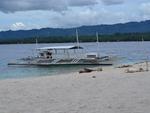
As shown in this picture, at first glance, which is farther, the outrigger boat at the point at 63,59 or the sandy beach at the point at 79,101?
the outrigger boat at the point at 63,59

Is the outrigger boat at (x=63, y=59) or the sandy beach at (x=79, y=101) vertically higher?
the sandy beach at (x=79, y=101)

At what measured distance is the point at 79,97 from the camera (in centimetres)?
1614

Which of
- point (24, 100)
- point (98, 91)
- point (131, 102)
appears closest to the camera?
point (131, 102)

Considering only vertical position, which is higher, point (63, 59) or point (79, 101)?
point (79, 101)

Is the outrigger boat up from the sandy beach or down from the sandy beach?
down

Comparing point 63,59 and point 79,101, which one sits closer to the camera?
point 79,101

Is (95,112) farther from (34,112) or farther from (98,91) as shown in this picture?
(98,91)

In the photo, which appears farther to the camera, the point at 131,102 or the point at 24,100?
the point at 24,100

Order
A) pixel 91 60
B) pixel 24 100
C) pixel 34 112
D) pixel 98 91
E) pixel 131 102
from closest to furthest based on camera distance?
pixel 34 112
pixel 131 102
pixel 24 100
pixel 98 91
pixel 91 60

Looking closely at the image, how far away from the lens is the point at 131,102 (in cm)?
1397

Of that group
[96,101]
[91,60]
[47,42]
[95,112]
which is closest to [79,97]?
[96,101]

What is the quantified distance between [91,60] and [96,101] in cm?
4236

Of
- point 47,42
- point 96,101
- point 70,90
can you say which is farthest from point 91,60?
point 47,42

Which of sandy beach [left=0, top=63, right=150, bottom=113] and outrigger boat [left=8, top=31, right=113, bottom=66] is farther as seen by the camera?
outrigger boat [left=8, top=31, right=113, bottom=66]
